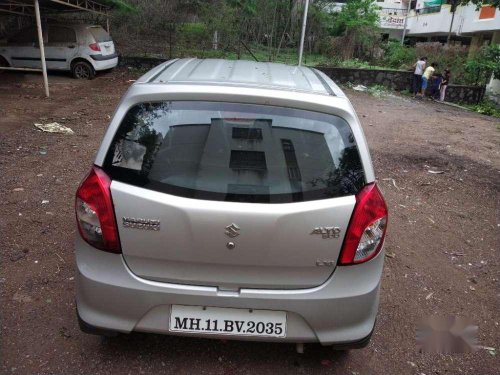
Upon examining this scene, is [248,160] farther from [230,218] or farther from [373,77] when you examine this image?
[373,77]

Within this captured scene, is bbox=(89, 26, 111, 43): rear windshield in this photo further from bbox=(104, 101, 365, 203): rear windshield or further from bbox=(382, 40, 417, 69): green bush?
bbox=(382, 40, 417, 69): green bush

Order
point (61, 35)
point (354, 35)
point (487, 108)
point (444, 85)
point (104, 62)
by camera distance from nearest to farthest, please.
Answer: point (61, 35) < point (104, 62) < point (487, 108) < point (444, 85) < point (354, 35)

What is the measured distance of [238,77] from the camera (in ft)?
8.08

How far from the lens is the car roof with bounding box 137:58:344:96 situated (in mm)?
2264

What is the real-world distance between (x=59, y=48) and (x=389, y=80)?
39.6 ft

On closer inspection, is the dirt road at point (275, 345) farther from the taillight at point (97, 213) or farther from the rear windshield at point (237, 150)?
the rear windshield at point (237, 150)

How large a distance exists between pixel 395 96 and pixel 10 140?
13121 mm

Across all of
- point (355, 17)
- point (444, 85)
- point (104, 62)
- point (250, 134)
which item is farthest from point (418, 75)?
point (250, 134)

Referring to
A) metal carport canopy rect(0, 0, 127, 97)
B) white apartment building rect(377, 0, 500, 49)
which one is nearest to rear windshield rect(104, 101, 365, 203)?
metal carport canopy rect(0, 0, 127, 97)

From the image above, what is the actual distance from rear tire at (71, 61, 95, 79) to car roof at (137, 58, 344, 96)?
11.2 m

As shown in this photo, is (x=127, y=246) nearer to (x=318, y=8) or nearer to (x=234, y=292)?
(x=234, y=292)

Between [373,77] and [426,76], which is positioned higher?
[426,76]

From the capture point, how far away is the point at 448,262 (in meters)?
3.96

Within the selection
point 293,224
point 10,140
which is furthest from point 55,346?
point 10,140
